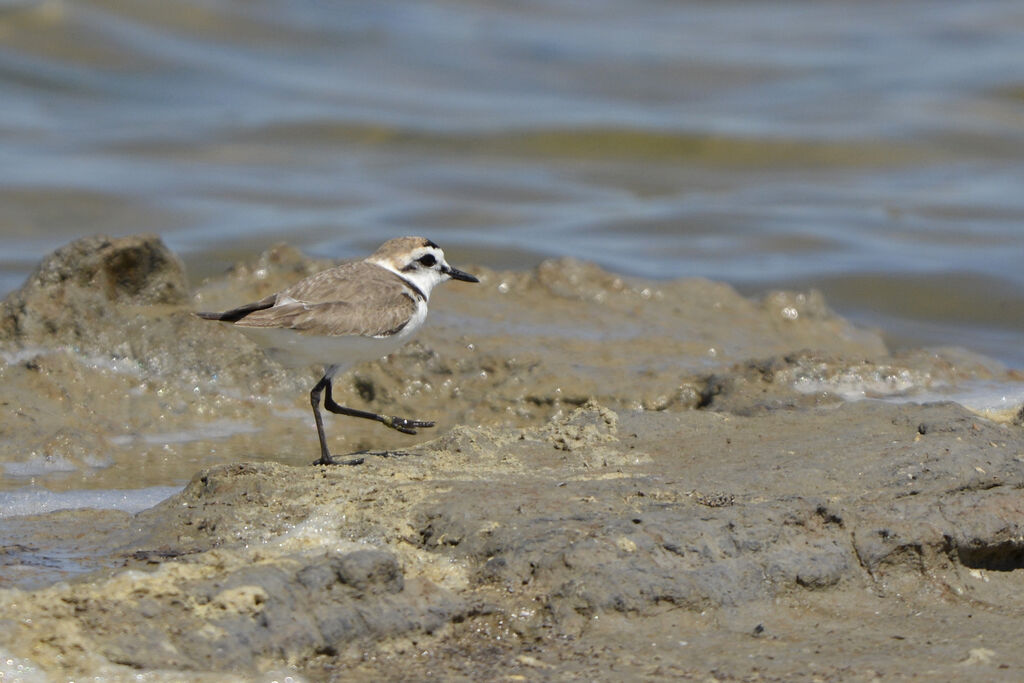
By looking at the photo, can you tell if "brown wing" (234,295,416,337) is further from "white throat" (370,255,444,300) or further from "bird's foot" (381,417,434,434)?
"white throat" (370,255,444,300)

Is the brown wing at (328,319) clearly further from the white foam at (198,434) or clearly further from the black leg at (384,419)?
the white foam at (198,434)

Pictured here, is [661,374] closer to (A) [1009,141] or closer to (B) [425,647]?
(B) [425,647]

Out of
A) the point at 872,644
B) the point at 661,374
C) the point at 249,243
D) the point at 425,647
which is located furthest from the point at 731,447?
the point at 249,243

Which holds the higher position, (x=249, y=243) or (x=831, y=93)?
(x=831, y=93)

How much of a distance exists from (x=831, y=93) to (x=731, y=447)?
12.4 m

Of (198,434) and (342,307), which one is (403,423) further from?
(198,434)

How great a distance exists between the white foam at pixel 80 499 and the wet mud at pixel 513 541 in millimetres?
83

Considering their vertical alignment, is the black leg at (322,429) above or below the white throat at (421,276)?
below

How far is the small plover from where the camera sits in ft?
17.1

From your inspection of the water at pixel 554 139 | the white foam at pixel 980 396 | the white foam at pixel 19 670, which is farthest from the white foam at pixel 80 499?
the water at pixel 554 139

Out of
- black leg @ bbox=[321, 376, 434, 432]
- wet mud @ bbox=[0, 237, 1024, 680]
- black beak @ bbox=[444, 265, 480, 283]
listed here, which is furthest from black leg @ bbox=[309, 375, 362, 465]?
black beak @ bbox=[444, 265, 480, 283]

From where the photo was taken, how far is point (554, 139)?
586 inches

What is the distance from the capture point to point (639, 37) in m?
19.3

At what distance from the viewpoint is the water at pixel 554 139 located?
37.4 ft
